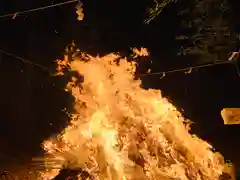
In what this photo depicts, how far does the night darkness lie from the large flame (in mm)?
2118

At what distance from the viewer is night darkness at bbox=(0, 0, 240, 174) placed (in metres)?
9.22

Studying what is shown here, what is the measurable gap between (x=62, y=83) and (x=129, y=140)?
424 cm

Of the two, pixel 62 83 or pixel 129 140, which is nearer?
pixel 129 140

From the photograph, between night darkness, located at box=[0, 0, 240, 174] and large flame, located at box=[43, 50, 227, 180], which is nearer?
large flame, located at box=[43, 50, 227, 180]

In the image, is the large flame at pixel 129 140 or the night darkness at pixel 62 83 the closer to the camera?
the large flame at pixel 129 140

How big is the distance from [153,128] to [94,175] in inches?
54.6

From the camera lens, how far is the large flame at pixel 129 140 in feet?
Answer: 20.7

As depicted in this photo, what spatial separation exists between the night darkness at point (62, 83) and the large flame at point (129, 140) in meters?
2.12

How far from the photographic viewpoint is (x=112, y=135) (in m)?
6.62

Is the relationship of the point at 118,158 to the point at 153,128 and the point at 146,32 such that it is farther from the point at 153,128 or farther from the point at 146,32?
the point at 146,32

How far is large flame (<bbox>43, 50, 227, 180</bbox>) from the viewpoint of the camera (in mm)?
6320

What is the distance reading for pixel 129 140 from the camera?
6.50 m

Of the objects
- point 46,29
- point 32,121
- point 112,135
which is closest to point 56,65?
point 46,29

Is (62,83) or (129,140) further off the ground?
(62,83)
